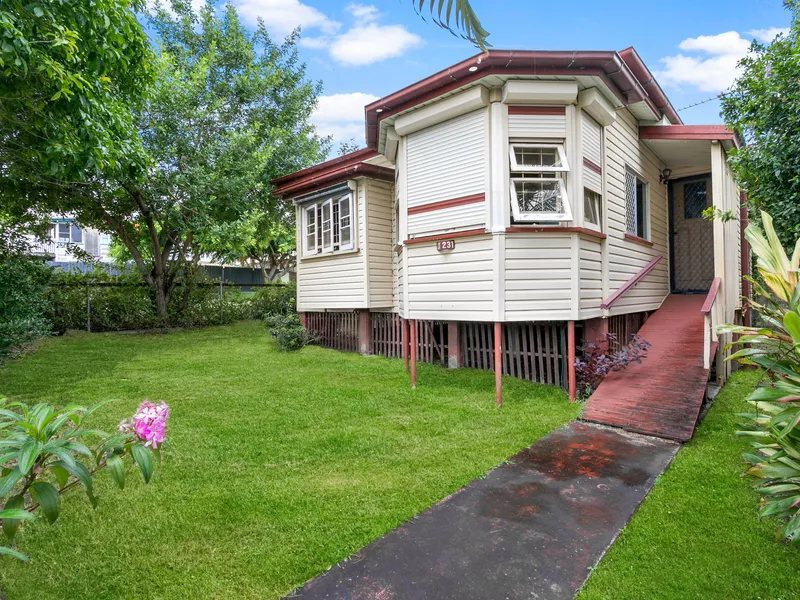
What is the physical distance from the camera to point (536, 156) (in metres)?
6.49

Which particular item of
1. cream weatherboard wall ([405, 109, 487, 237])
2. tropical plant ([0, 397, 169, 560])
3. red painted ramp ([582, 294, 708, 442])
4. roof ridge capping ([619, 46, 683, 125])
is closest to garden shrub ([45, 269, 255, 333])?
cream weatherboard wall ([405, 109, 487, 237])

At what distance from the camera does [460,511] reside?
3.29m

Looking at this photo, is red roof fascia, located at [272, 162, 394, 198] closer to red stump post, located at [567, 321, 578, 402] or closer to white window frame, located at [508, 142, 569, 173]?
white window frame, located at [508, 142, 569, 173]

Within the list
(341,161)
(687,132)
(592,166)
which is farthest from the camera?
(341,161)

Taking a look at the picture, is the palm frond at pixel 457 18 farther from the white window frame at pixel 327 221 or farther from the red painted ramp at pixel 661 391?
the white window frame at pixel 327 221

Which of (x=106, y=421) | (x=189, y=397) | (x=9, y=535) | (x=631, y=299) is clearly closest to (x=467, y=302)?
(x=631, y=299)

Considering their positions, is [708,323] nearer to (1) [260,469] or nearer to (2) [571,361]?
(2) [571,361]

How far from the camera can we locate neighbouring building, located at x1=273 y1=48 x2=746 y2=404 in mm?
6117

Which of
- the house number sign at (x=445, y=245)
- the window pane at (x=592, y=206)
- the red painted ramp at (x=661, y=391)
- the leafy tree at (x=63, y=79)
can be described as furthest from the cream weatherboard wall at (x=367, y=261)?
the red painted ramp at (x=661, y=391)

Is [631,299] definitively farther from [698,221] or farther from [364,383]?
[364,383]

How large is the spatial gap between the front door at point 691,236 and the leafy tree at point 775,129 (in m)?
4.65

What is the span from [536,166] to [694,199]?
6.28 metres

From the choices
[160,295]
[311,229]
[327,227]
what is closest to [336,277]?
[327,227]

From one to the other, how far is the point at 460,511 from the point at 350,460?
133 cm
